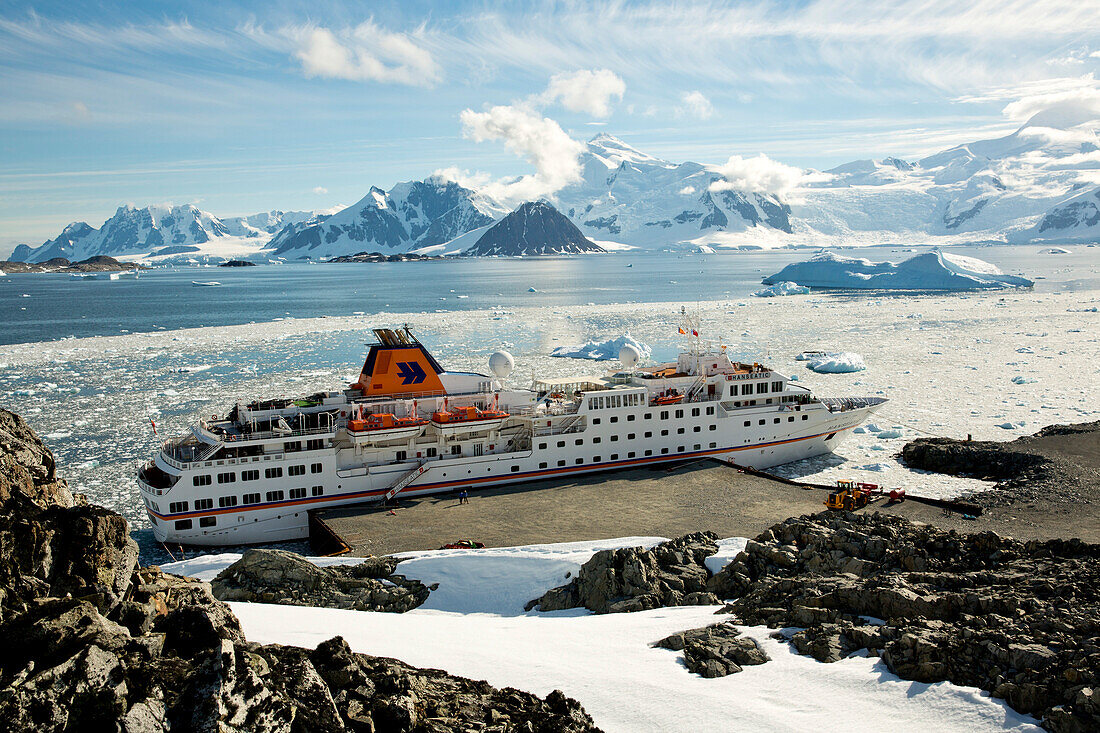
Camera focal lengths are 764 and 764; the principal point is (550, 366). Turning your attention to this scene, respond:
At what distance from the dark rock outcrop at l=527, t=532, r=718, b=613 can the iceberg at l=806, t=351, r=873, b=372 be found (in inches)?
1454

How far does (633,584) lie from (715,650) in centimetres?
489

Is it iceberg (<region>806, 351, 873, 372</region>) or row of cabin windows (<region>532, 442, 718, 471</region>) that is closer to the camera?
row of cabin windows (<region>532, 442, 718, 471</region>)

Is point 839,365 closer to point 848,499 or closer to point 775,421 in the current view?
point 775,421

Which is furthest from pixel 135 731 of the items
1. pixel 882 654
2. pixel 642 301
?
pixel 642 301

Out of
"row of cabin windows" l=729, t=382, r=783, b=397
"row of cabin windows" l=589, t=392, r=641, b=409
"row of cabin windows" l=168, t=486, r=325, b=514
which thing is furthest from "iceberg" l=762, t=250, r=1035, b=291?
"row of cabin windows" l=168, t=486, r=325, b=514

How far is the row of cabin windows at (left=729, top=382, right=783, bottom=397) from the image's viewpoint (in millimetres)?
35834

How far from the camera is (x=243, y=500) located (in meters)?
28.2

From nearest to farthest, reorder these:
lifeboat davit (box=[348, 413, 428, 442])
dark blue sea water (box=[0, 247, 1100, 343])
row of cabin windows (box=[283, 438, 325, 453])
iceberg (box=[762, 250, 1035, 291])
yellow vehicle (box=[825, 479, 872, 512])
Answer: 1. yellow vehicle (box=[825, 479, 872, 512])
2. row of cabin windows (box=[283, 438, 325, 453])
3. lifeboat davit (box=[348, 413, 428, 442])
4. dark blue sea water (box=[0, 247, 1100, 343])
5. iceberg (box=[762, 250, 1035, 291])

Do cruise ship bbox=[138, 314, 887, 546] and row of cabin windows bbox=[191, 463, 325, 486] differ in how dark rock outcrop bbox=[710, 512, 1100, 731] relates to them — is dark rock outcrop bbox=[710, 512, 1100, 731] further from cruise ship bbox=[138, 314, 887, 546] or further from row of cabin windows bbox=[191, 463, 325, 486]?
row of cabin windows bbox=[191, 463, 325, 486]

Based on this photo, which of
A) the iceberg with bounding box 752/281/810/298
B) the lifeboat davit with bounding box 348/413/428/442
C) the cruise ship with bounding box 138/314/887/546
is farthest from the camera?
the iceberg with bounding box 752/281/810/298

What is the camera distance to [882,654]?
13.2 m

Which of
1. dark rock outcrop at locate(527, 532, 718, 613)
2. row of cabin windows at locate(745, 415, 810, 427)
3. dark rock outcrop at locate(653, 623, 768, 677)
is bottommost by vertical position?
dark rock outcrop at locate(527, 532, 718, 613)

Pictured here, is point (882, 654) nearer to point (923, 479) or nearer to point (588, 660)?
point (588, 660)

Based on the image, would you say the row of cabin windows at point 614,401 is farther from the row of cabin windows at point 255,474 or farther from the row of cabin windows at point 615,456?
the row of cabin windows at point 255,474
